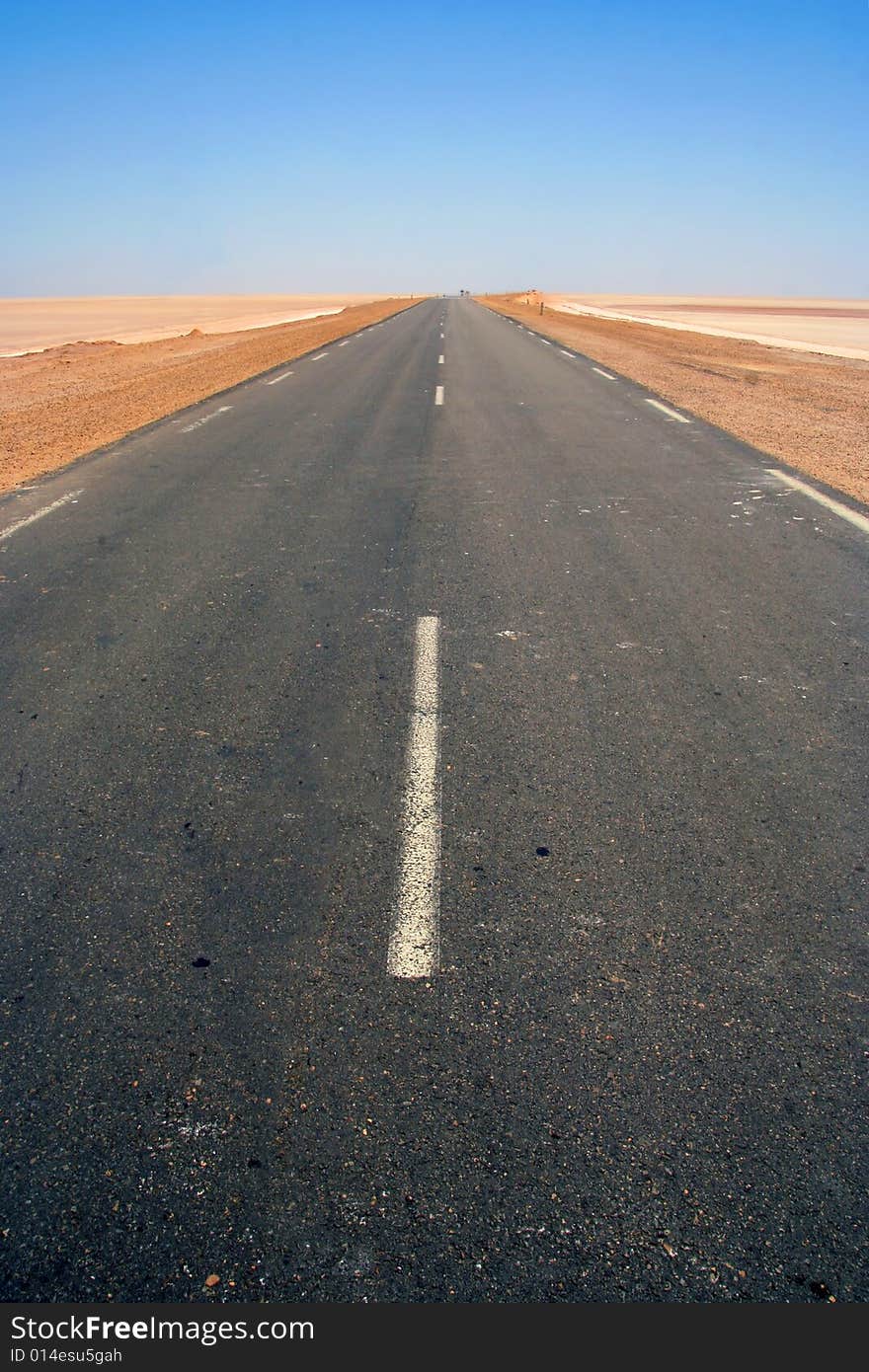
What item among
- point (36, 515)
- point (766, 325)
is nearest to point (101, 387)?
point (36, 515)

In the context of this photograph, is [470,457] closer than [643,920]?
No

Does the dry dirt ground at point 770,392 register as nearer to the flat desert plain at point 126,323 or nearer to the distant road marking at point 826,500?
the distant road marking at point 826,500

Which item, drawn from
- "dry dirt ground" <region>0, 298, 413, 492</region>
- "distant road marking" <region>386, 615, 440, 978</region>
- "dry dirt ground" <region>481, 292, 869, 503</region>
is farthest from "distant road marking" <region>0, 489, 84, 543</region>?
"dry dirt ground" <region>481, 292, 869, 503</region>

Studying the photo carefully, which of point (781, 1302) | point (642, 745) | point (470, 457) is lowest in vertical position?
point (781, 1302)

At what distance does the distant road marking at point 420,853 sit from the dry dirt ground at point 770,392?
6200 mm

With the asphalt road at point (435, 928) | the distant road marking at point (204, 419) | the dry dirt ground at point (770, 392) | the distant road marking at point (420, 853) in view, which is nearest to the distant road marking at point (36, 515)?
the asphalt road at point (435, 928)

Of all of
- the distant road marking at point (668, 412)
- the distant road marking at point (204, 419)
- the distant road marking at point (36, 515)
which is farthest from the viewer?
the distant road marking at point (668, 412)

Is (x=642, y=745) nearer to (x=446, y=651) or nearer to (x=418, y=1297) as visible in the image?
(x=446, y=651)

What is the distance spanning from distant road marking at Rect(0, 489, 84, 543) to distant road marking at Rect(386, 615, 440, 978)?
15.6 ft

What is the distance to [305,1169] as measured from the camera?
89.4 inches

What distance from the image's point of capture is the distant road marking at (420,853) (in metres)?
2.96

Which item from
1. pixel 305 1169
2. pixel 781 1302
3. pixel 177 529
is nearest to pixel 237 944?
pixel 305 1169

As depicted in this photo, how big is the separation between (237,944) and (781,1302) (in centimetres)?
181

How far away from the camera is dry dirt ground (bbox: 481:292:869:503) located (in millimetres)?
11039
